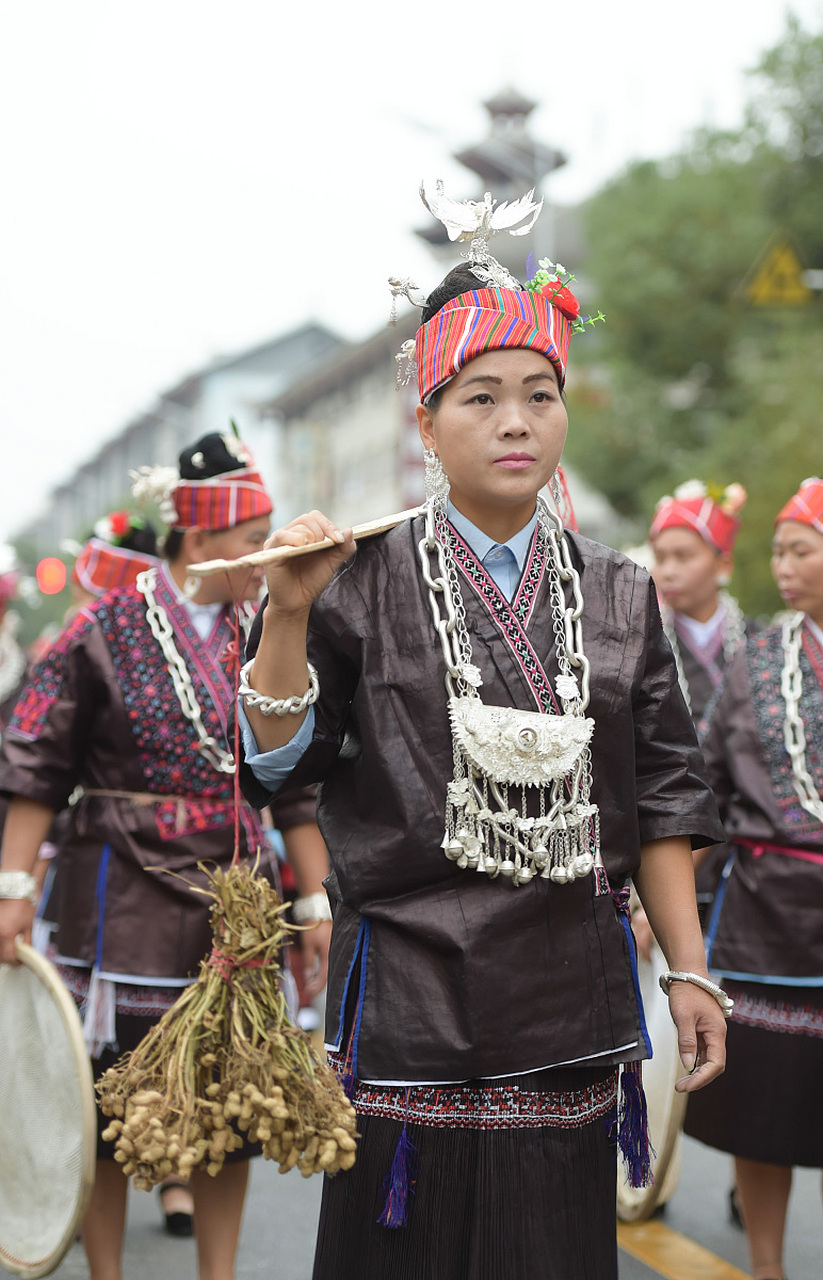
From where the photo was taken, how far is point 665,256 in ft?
89.7

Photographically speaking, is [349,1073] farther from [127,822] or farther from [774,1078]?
[774,1078]

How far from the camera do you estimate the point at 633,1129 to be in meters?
2.83

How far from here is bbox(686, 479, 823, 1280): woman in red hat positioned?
4.45 meters

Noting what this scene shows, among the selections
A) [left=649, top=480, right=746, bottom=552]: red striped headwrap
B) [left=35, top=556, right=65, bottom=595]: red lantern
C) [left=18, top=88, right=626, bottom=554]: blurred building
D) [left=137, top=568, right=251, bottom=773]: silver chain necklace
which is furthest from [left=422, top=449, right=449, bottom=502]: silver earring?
[left=18, top=88, right=626, bottom=554]: blurred building

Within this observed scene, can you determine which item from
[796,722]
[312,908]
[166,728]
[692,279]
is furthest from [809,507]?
[692,279]

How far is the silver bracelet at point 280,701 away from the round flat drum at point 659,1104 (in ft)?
7.10

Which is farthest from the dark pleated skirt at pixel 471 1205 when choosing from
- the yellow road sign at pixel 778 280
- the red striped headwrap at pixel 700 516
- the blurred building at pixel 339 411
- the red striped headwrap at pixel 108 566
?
the blurred building at pixel 339 411

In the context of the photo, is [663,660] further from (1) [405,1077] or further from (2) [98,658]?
(2) [98,658]

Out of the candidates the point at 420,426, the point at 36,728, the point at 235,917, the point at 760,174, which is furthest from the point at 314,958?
the point at 760,174

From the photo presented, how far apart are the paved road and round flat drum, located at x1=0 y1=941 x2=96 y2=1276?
907 mm

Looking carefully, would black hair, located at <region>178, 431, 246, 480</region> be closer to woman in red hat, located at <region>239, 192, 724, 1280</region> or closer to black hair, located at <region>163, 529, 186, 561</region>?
black hair, located at <region>163, 529, 186, 561</region>

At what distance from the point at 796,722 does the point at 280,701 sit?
2323mm

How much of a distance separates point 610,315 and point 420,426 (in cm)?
2574

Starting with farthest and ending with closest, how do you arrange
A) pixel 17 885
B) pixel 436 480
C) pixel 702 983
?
pixel 17 885
pixel 436 480
pixel 702 983
